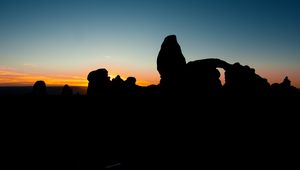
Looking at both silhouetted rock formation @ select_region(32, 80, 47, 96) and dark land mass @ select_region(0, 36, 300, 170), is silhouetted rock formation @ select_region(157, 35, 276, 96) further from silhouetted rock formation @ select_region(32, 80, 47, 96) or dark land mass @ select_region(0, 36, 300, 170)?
silhouetted rock formation @ select_region(32, 80, 47, 96)

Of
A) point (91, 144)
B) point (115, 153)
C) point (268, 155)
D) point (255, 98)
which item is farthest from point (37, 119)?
point (255, 98)

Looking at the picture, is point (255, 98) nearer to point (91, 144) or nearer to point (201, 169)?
point (201, 169)

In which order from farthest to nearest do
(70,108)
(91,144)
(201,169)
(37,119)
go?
(70,108) < (37,119) < (91,144) < (201,169)

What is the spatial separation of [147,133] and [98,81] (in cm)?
5978

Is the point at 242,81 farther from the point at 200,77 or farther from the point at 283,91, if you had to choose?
the point at 200,77

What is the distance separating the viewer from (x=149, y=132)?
1322 cm

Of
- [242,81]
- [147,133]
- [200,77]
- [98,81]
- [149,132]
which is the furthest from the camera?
[98,81]

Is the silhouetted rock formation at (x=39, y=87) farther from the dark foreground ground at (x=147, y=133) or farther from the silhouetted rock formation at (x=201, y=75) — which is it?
the dark foreground ground at (x=147, y=133)

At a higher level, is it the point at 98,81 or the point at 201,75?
the point at 98,81

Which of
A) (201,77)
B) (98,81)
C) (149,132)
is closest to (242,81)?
(201,77)

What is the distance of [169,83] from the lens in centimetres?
3247

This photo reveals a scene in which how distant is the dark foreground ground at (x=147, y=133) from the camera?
32.5ft

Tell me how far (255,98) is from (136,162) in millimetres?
13150

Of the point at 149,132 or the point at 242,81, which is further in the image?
the point at 242,81
